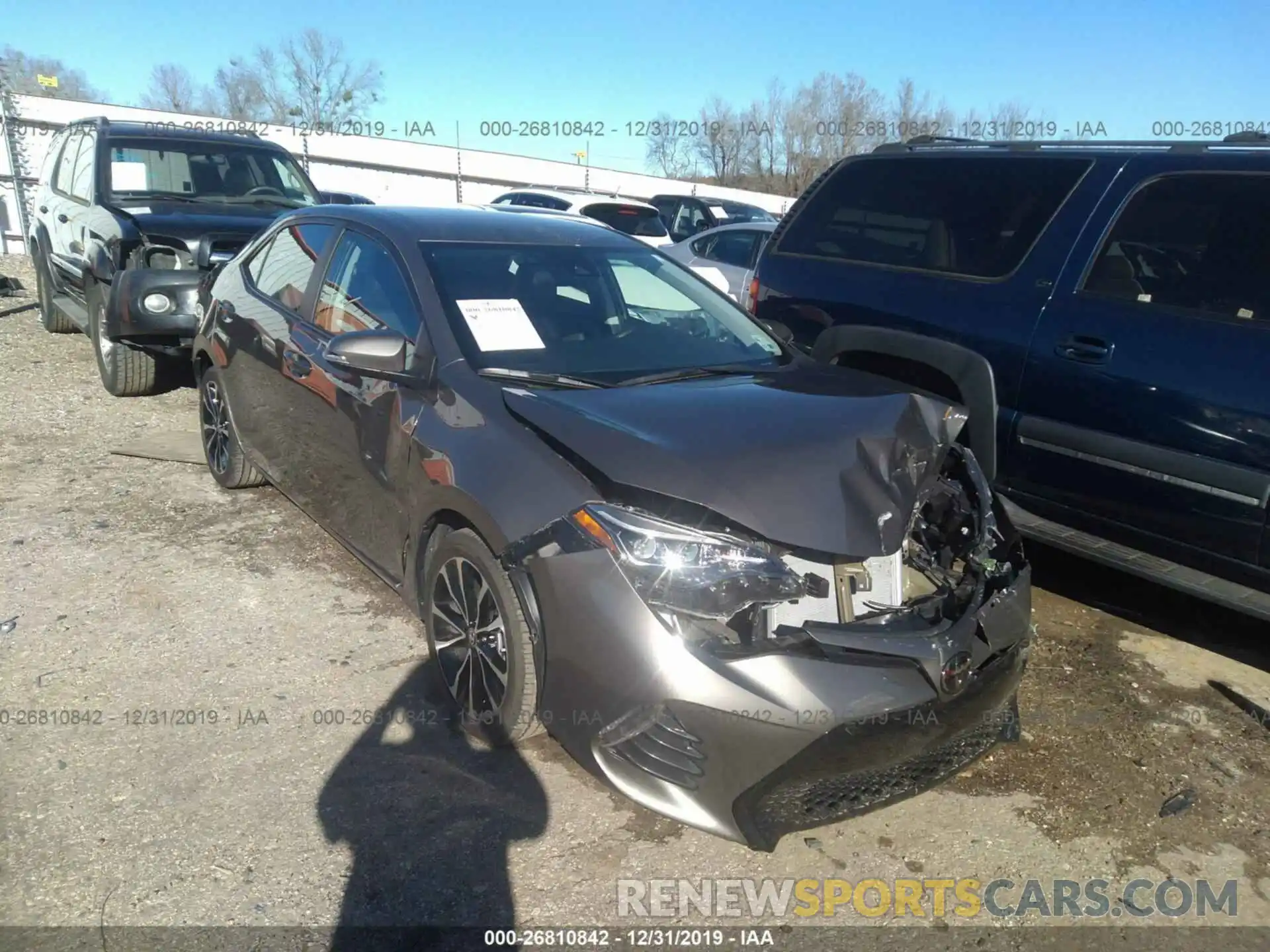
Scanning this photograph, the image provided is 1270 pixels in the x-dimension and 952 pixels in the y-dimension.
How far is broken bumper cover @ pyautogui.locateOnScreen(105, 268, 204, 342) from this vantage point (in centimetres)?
580

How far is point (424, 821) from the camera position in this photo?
9.05ft

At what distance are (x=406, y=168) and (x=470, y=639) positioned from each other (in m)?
27.8

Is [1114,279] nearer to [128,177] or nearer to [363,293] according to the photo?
[363,293]

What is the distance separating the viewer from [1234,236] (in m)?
3.57

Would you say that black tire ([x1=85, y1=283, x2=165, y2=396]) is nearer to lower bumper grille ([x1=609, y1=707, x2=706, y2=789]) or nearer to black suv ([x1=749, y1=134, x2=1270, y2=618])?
black suv ([x1=749, y1=134, x2=1270, y2=618])

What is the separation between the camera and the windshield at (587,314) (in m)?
3.34

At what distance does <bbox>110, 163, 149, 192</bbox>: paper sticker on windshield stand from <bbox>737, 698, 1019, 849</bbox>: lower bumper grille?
7.19 metres

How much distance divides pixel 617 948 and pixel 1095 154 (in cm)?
367

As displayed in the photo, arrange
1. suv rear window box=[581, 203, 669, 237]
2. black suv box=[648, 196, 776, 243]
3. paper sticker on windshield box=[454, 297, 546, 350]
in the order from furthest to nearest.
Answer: black suv box=[648, 196, 776, 243] < suv rear window box=[581, 203, 669, 237] < paper sticker on windshield box=[454, 297, 546, 350]

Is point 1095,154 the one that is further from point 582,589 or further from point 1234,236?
point 582,589

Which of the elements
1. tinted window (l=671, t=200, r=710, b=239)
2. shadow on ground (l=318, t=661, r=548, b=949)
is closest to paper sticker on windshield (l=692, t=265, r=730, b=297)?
shadow on ground (l=318, t=661, r=548, b=949)

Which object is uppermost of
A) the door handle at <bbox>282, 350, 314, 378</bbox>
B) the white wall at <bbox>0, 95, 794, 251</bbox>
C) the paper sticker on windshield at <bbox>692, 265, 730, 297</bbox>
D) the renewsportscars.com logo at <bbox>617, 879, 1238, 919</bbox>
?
the white wall at <bbox>0, 95, 794, 251</bbox>

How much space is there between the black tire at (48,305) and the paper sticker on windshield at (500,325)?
7.10 metres

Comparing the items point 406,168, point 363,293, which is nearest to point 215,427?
point 363,293
